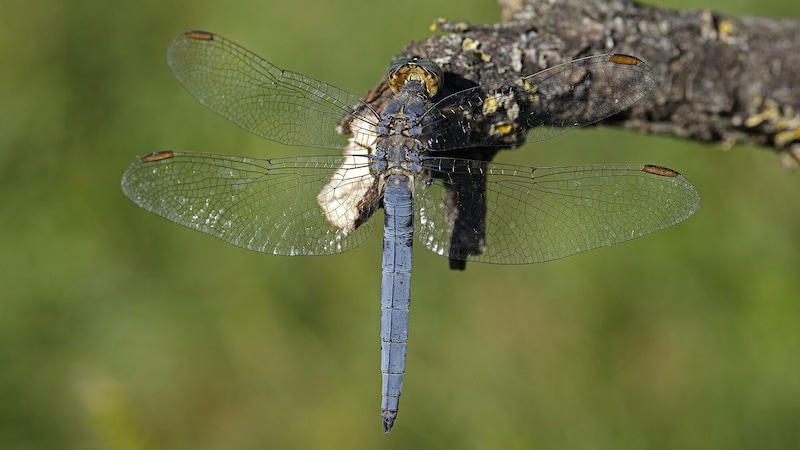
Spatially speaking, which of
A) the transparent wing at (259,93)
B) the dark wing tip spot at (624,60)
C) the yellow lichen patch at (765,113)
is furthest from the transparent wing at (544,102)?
the yellow lichen patch at (765,113)

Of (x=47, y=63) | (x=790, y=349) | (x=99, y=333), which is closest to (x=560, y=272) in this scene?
(x=790, y=349)

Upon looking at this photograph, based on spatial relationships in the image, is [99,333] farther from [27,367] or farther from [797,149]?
[797,149]

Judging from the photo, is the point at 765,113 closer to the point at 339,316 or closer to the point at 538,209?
the point at 538,209

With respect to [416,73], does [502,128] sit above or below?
below

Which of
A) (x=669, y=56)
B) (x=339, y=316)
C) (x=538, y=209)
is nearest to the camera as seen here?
(x=538, y=209)

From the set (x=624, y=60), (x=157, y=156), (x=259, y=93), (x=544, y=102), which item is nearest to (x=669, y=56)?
(x=624, y=60)

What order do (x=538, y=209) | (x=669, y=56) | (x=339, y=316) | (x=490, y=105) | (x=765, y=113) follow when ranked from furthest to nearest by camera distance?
1. (x=339, y=316)
2. (x=765, y=113)
3. (x=669, y=56)
4. (x=538, y=209)
5. (x=490, y=105)
